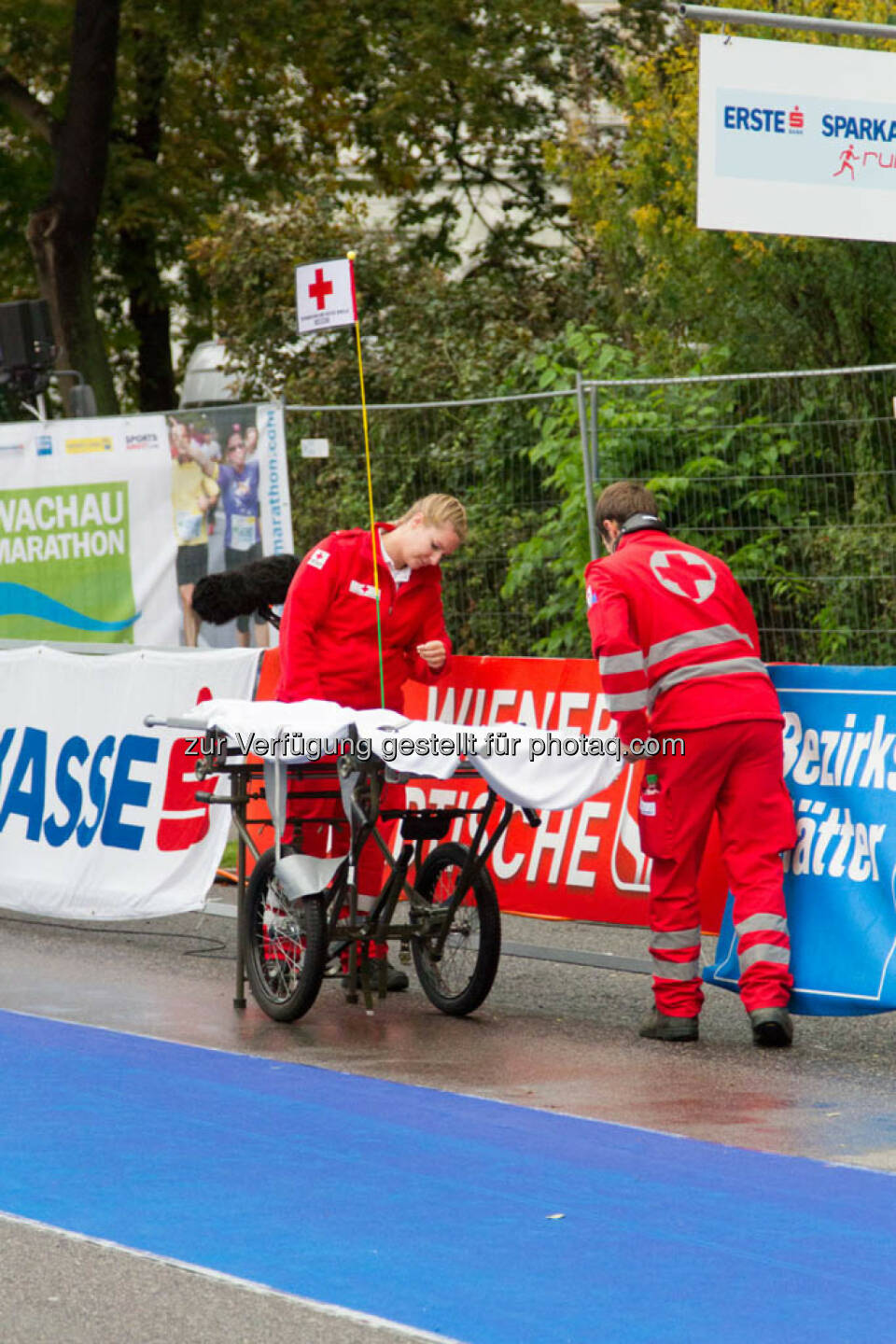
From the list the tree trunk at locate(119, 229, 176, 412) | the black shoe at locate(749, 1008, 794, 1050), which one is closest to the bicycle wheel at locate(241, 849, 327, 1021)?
the black shoe at locate(749, 1008, 794, 1050)

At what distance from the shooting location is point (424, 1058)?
24.6ft

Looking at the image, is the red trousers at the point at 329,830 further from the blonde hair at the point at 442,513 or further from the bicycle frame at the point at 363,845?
the blonde hair at the point at 442,513

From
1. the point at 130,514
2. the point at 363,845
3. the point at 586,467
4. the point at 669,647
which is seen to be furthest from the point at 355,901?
the point at 130,514

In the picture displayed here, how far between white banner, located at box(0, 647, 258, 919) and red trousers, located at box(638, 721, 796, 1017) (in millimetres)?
2635

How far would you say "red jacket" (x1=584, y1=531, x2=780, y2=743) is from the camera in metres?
7.66

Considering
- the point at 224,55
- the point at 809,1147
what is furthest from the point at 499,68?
the point at 809,1147

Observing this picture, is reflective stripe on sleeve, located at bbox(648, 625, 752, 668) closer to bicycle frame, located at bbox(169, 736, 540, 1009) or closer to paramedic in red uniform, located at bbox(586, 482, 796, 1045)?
paramedic in red uniform, located at bbox(586, 482, 796, 1045)

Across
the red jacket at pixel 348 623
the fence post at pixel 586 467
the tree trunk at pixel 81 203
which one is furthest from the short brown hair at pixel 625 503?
the tree trunk at pixel 81 203

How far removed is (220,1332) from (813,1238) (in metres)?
1.55

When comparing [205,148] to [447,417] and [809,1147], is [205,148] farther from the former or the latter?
[809,1147]

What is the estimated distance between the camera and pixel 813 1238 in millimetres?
5289

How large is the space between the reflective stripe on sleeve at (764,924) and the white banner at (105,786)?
9.49 ft

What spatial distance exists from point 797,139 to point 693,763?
476 cm

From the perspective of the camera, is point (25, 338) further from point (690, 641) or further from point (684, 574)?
point (690, 641)
